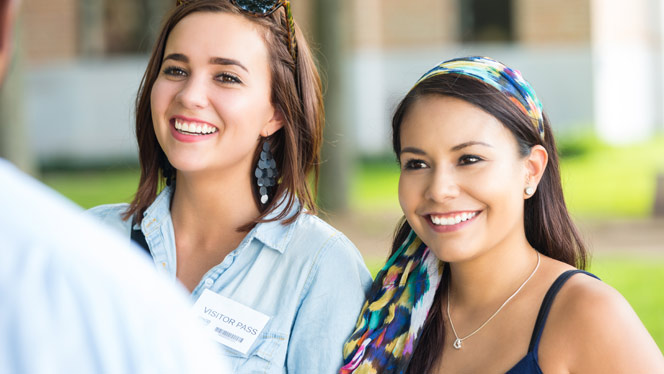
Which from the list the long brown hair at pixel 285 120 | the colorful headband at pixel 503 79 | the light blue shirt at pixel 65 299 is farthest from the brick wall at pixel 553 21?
the light blue shirt at pixel 65 299

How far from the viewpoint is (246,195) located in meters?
2.62

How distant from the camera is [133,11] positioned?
17.9m

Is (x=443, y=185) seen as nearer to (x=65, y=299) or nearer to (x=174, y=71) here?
(x=174, y=71)

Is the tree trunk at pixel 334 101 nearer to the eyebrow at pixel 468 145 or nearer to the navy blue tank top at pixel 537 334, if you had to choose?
the eyebrow at pixel 468 145

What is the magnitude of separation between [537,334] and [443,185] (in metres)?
0.44

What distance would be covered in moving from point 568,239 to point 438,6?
590 inches

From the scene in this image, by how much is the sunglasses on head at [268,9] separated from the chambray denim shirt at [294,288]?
0.54 meters

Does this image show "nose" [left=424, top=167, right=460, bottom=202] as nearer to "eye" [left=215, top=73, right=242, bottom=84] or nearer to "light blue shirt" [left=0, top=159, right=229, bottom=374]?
"eye" [left=215, top=73, right=242, bottom=84]

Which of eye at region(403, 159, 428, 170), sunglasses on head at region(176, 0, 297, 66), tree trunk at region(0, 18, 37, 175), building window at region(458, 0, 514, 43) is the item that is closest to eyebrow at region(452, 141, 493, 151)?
eye at region(403, 159, 428, 170)

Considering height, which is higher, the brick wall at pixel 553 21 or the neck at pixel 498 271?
the neck at pixel 498 271

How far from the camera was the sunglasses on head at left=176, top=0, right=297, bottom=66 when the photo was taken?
248 cm

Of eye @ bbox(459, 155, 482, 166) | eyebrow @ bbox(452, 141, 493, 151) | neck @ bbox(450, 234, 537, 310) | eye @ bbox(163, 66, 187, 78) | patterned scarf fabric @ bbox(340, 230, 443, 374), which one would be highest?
eye @ bbox(163, 66, 187, 78)

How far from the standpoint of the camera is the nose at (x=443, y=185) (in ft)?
7.17

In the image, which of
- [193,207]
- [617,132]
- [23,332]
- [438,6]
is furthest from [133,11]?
[23,332]
